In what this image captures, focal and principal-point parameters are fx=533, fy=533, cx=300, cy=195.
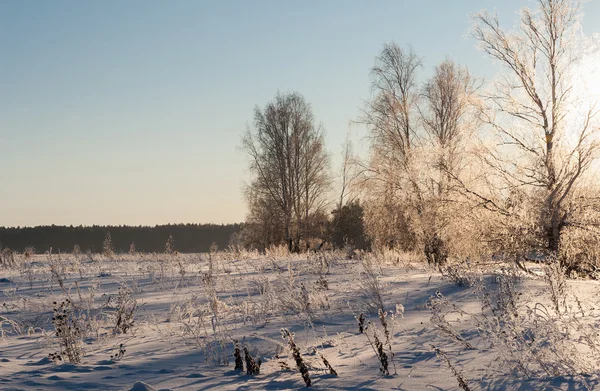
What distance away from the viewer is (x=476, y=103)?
12.4 m

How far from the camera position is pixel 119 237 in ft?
227

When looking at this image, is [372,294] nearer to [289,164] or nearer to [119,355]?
[119,355]

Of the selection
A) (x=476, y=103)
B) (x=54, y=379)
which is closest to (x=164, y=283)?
(x=54, y=379)

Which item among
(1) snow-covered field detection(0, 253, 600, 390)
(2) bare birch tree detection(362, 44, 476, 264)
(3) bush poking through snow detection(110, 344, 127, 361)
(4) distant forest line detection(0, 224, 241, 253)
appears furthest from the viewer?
(4) distant forest line detection(0, 224, 241, 253)

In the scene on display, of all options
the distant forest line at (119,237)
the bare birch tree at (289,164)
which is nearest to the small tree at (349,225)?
the bare birch tree at (289,164)

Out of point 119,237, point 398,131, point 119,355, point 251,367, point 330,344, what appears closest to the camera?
point 251,367

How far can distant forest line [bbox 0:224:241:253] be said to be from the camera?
59.0 m

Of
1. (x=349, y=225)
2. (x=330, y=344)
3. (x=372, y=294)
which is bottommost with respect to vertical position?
(x=330, y=344)

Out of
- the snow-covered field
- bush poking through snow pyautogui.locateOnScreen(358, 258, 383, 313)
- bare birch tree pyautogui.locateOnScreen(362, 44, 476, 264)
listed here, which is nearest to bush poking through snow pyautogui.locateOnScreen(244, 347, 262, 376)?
the snow-covered field

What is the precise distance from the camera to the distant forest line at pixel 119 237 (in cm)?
5900

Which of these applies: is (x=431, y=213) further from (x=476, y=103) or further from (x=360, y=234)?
(x=360, y=234)

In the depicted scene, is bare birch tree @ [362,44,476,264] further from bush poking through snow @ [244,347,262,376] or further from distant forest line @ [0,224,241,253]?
distant forest line @ [0,224,241,253]

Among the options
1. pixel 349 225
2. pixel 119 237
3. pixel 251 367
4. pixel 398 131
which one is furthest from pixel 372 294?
pixel 119 237

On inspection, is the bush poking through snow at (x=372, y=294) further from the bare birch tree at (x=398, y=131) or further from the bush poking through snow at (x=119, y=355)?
the bare birch tree at (x=398, y=131)
